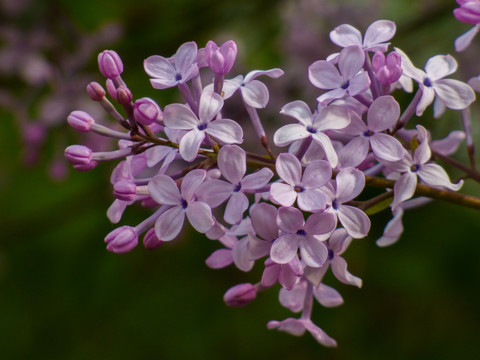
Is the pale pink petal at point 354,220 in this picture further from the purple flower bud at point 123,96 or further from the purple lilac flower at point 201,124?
the purple flower bud at point 123,96

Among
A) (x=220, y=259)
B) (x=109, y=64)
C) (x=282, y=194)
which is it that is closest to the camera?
(x=282, y=194)

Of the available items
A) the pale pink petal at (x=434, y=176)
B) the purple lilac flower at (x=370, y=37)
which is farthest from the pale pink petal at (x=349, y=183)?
the purple lilac flower at (x=370, y=37)

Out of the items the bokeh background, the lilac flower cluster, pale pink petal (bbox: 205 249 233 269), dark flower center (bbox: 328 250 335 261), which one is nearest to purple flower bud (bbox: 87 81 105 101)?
the lilac flower cluster

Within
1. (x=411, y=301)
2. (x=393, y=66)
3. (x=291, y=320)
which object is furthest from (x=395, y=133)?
(x=411, y=301)

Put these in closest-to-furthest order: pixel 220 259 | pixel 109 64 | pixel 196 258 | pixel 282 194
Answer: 1. pixel 282 194
2. pixel 109 64
3. pixel 220 259
4. pixel 196 258

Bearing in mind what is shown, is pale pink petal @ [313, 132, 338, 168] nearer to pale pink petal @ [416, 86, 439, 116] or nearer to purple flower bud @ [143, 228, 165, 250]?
pale pink petal @ [416, 86, 439, 116]

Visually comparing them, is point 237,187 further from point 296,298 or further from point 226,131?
point 296,298

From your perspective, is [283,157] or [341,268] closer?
[283,157]

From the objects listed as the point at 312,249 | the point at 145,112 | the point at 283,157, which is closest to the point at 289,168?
the point at 283,157
